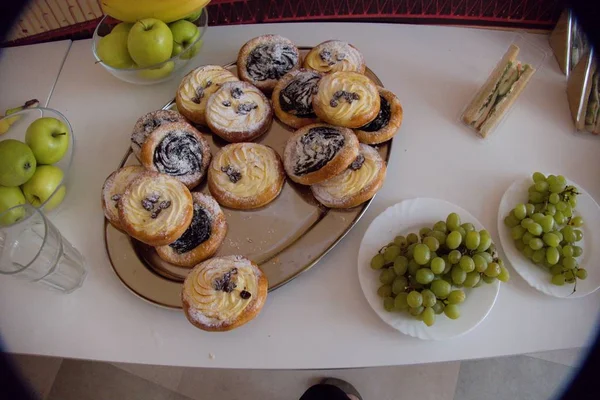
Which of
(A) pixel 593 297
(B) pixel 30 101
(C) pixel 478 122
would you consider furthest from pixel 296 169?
(B) pixel 30 101

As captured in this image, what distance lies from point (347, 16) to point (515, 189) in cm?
84

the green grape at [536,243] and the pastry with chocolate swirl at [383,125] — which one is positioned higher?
the pastry with chocolate swirl at [383,125]

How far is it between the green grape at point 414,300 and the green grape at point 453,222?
0.20 metres

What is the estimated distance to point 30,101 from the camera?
1563mm

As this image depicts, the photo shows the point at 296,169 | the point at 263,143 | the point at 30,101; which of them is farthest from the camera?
the point at 30,101

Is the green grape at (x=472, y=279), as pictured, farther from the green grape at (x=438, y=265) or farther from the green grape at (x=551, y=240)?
the green grape at (x=551, y=240)

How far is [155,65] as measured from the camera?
55.7 inches

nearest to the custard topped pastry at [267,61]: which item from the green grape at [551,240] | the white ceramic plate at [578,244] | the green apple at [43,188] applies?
the green apple at [43,188]

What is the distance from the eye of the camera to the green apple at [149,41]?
4.50 ft

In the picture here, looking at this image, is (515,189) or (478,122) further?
(478,122)

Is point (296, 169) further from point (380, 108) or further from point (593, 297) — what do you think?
point (593, 297)

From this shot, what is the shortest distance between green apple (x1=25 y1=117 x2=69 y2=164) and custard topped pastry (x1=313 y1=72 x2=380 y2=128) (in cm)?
80

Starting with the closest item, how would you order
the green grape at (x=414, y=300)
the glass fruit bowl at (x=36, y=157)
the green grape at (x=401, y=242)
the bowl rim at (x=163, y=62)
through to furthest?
the green grape at (x=414, y=300), the green grape at (x=401, y=242), the glass fruit bowl at (x=36, y=157), the bowl rim at (x=163, y=62)

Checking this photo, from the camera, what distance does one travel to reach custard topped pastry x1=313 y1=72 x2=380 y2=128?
4.08 ft
